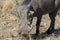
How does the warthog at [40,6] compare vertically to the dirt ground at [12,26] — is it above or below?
above

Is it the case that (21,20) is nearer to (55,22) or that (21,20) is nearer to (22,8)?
(22,8)

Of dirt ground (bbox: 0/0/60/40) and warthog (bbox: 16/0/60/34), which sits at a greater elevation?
warthog (bbox: 16/0/60/34)

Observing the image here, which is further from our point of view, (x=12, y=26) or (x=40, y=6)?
(x=12, y=26)

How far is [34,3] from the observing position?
7.22 m

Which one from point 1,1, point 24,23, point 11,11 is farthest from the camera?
point 1,1

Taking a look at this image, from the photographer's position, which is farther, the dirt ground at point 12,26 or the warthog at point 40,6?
the dirt ground at point 12,26

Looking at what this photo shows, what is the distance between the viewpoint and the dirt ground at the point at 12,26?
7.34m

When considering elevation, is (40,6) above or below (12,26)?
above

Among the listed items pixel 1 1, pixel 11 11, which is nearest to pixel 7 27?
pixel 11 11

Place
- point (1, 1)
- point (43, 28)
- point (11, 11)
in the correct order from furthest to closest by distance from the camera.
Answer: point (1, 1)
point (11, 11)
point (43, 28)

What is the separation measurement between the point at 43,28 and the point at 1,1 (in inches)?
105

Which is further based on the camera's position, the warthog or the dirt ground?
the dirt ground

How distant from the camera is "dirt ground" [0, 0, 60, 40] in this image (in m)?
7.34

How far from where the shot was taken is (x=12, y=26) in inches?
315
